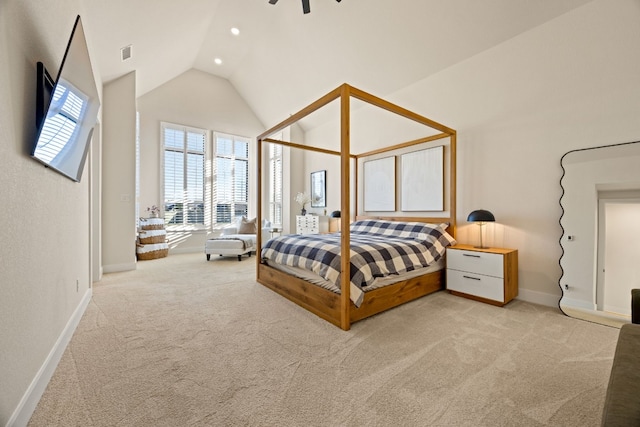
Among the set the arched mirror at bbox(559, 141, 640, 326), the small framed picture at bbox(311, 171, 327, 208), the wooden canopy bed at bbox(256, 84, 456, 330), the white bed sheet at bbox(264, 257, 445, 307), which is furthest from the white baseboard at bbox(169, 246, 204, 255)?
the arched mirror at bbox(559, 141, 640, 326)

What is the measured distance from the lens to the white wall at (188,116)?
5.61 meters

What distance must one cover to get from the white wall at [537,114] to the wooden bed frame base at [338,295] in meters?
0.97

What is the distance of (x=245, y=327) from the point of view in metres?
2.26

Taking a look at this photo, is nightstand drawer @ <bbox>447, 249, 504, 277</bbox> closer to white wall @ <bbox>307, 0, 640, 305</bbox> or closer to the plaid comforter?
the plaid comforter

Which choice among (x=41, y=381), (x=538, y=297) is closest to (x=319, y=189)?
(x=538, y=297)

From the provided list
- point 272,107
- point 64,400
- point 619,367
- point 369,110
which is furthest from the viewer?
point 272,107

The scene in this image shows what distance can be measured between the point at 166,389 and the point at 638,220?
12.6 ft

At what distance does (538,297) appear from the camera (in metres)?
2.86

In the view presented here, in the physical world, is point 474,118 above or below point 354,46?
below

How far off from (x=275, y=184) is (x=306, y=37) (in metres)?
3.58

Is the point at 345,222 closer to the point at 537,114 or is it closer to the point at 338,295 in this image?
the point at 338,295

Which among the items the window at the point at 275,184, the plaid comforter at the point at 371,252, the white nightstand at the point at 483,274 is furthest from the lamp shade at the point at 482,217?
the window at the point at 275,184

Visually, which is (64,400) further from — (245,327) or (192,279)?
(192,279)

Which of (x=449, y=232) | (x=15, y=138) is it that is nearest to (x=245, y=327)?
(x=15, y=138)
